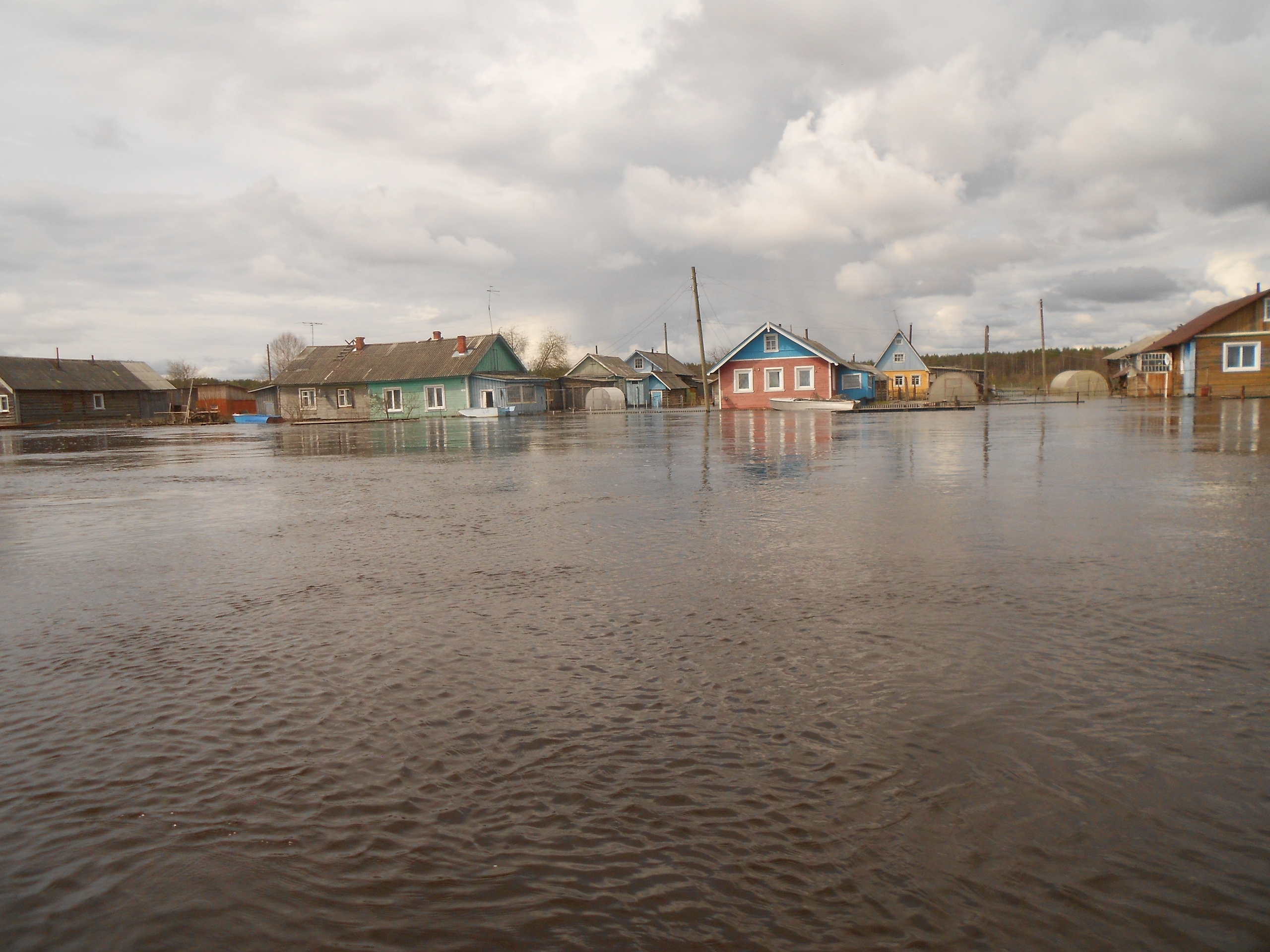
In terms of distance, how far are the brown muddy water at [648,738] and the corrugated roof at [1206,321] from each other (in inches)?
1617

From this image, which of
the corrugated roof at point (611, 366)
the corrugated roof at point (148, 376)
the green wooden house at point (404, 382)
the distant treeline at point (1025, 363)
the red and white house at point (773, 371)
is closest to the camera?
the red and white house at point (773, 371)

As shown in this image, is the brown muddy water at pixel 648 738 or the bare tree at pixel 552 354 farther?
the bare tree at pixel 552 354

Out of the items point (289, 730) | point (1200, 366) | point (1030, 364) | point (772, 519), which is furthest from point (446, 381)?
point (1030, 364)

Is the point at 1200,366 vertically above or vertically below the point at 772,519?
above

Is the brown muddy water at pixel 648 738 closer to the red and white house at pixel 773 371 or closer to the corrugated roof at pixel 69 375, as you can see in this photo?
the red and white house at pixel 773 371

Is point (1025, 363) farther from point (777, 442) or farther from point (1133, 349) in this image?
point (777, 442)

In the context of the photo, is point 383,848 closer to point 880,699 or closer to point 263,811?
point 263,811

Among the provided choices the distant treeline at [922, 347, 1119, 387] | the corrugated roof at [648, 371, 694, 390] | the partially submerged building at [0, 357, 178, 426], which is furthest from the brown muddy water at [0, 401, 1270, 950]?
the distant treeline at [922, 347, 1119, 387]

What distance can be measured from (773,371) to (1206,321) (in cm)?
2295

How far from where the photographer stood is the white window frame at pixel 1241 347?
1517 inches

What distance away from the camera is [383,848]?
2.25 m

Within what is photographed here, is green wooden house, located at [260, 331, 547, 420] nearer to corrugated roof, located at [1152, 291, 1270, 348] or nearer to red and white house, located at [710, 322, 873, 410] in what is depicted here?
red and white house, located at [710, 322, 873, 410]

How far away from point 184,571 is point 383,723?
3.66 meters

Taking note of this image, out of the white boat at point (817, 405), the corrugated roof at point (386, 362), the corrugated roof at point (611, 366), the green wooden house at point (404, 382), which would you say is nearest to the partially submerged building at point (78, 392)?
the green wooden house at point (404, 382)
